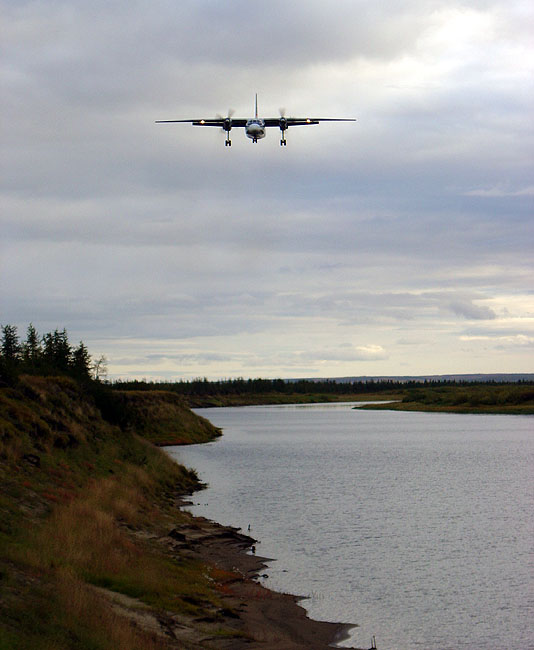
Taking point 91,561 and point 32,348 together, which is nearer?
point 91,561

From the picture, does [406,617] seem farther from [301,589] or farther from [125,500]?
[125,500]

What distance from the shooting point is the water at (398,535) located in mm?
22797

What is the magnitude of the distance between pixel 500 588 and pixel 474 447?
58.7m

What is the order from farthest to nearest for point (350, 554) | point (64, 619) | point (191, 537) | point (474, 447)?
point (474, 447) < point (191, 537) < point (350, 554) < point (64, 619)

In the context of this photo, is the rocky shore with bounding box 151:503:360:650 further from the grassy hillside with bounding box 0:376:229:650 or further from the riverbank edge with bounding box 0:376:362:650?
the grassy hillside with bounding box 0:376:229:650

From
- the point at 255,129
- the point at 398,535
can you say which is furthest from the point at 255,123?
the point at 398,535

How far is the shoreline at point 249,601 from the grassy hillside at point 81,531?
75 centimetres

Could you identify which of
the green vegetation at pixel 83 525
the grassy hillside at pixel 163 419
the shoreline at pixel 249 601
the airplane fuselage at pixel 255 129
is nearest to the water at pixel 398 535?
the shoreline at pixel 249 601

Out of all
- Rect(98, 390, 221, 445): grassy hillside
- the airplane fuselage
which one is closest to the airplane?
the airplane fuselage

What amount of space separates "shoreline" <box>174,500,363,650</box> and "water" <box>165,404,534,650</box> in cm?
74

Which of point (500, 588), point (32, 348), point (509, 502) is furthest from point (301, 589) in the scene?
point (32, 348)

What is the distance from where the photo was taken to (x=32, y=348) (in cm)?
11356

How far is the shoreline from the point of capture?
20106 millimetres

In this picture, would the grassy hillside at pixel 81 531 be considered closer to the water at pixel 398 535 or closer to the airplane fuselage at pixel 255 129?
the water at pixel 398 535
